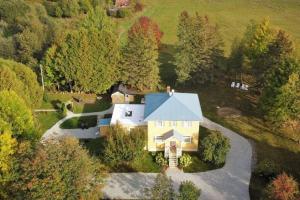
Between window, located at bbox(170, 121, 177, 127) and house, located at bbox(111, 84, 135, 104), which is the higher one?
window, located at bbox(170, 121, 177, 127)

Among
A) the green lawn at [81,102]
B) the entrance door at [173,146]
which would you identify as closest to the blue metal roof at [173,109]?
the entrance door at [173,146]

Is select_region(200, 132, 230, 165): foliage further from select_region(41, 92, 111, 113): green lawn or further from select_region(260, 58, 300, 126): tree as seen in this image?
select_region(41, 92, 111, 113): green lawn

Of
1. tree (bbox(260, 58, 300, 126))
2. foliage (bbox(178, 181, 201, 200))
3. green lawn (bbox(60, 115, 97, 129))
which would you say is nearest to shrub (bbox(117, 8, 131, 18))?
green lawn (bbox(60, 115, 97, 129))

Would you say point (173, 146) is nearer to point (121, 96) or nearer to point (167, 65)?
point (121, 96)

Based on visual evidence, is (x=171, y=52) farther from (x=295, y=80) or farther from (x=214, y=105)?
(x=295, y=80)

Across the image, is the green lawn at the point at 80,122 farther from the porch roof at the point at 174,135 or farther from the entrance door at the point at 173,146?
the entrance door at the point at 173,146
